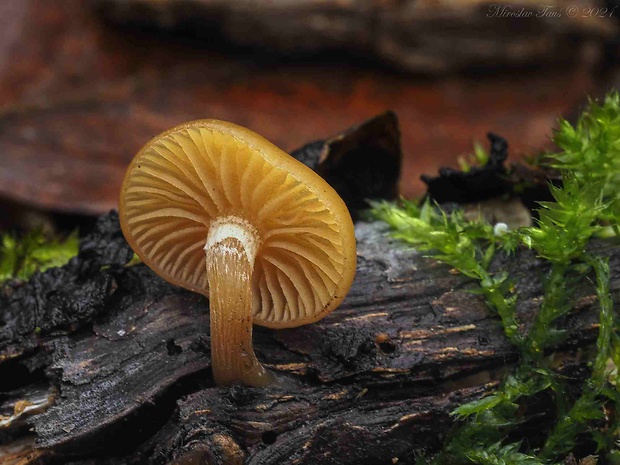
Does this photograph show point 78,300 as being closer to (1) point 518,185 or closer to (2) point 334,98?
(1) point 518,185

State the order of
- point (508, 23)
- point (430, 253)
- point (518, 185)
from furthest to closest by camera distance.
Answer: point (508, 23), point (518, 185), point (430, 253)

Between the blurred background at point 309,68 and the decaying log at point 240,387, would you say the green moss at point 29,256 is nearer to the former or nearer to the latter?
the decaying log at point 240,387

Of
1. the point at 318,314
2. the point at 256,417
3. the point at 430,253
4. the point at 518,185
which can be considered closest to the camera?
the point at 256,417

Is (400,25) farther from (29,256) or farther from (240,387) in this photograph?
(240,387)

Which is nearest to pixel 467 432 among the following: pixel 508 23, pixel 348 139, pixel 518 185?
pixel 518 185

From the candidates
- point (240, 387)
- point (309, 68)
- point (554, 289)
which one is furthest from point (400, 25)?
point (240, 387)

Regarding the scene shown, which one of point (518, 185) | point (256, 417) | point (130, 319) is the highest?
point (518, 185)
